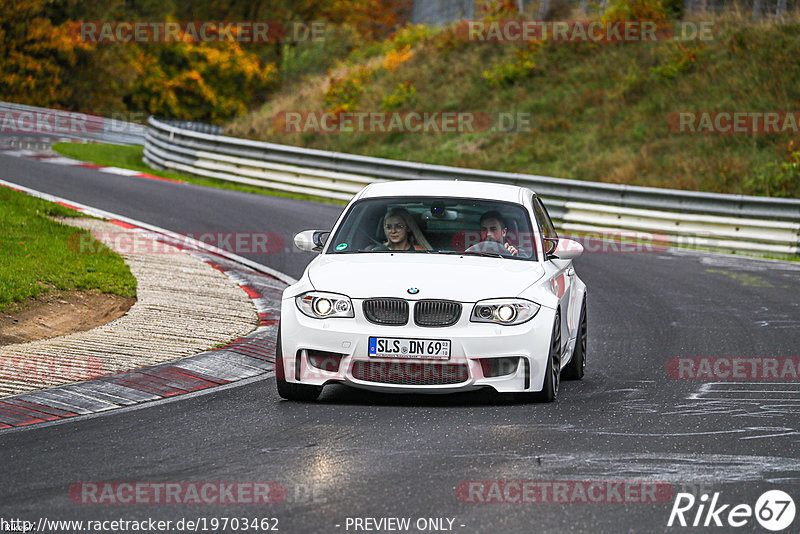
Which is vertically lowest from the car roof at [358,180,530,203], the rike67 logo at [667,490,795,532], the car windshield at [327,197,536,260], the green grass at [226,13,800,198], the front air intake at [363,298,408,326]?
the rike67 logo at [667,490,795,532]

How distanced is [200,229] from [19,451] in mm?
11468

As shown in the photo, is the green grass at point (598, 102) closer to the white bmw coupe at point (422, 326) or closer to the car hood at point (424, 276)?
the car hood at point (424, 276)

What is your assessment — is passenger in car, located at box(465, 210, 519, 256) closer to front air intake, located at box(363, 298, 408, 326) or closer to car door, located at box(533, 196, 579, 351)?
car door, located at box(533, 196, 579, 351)

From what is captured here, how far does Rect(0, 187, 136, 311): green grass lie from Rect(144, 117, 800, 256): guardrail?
9619 millimetres

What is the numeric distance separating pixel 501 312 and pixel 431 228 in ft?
5.60

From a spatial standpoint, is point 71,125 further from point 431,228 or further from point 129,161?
point 431,228

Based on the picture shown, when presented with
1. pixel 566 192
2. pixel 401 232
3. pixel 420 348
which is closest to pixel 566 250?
pixel 401 232

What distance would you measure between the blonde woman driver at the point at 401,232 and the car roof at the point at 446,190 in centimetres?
19

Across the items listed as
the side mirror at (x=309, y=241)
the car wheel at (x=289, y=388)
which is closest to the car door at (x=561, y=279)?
the side mirror at (x=309, y=241)

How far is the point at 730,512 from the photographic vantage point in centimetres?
528

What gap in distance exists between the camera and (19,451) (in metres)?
6.30

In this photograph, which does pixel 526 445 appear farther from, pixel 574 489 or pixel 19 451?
pixel 19 451

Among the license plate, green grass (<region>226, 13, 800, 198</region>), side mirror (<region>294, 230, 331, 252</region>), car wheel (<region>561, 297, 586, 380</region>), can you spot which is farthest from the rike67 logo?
green grass (<region>226, 13, 800, 198</region>)

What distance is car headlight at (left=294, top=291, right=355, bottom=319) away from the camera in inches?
301
